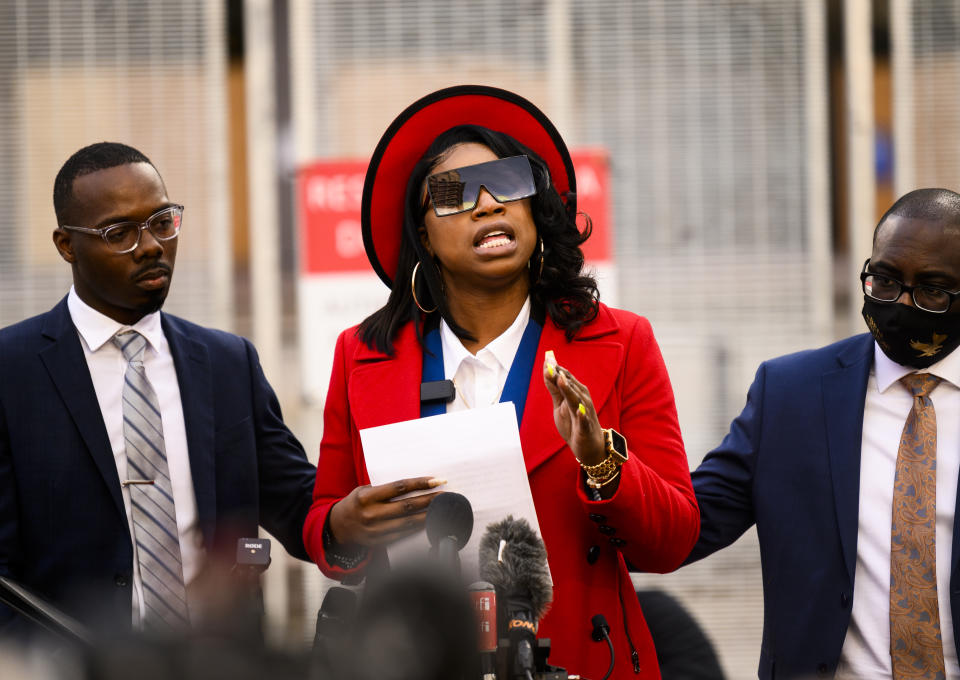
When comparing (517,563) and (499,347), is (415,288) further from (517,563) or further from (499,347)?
(517,563)

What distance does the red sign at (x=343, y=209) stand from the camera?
8.69m

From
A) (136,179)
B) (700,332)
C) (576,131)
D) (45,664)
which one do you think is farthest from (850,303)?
(45,664)

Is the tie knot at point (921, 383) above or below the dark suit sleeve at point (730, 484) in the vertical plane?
above

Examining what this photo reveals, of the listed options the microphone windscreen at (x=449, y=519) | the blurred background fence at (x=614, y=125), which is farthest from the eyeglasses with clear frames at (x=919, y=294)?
the blurred background fence at (x=614, y=125)

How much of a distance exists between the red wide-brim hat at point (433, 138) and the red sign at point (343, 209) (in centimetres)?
544

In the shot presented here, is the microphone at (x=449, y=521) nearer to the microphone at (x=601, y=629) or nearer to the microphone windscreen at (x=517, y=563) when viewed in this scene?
the microphone windscreen at (x=517, y=563)

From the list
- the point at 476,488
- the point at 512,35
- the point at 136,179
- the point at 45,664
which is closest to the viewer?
the point at 45,664

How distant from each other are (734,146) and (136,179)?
6389 millimetres

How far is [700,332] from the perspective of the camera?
902 centimetres

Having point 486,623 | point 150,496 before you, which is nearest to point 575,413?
point 486,623

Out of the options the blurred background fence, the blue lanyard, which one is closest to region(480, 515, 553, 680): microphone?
the blue lanyard

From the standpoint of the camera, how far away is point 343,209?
8.69m

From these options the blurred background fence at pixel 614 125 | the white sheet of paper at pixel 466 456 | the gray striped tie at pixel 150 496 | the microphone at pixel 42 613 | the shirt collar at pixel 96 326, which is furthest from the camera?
the blurred background fence at pixel 614 125

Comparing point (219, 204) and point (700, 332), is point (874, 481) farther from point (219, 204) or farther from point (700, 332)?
point (219, 204)
